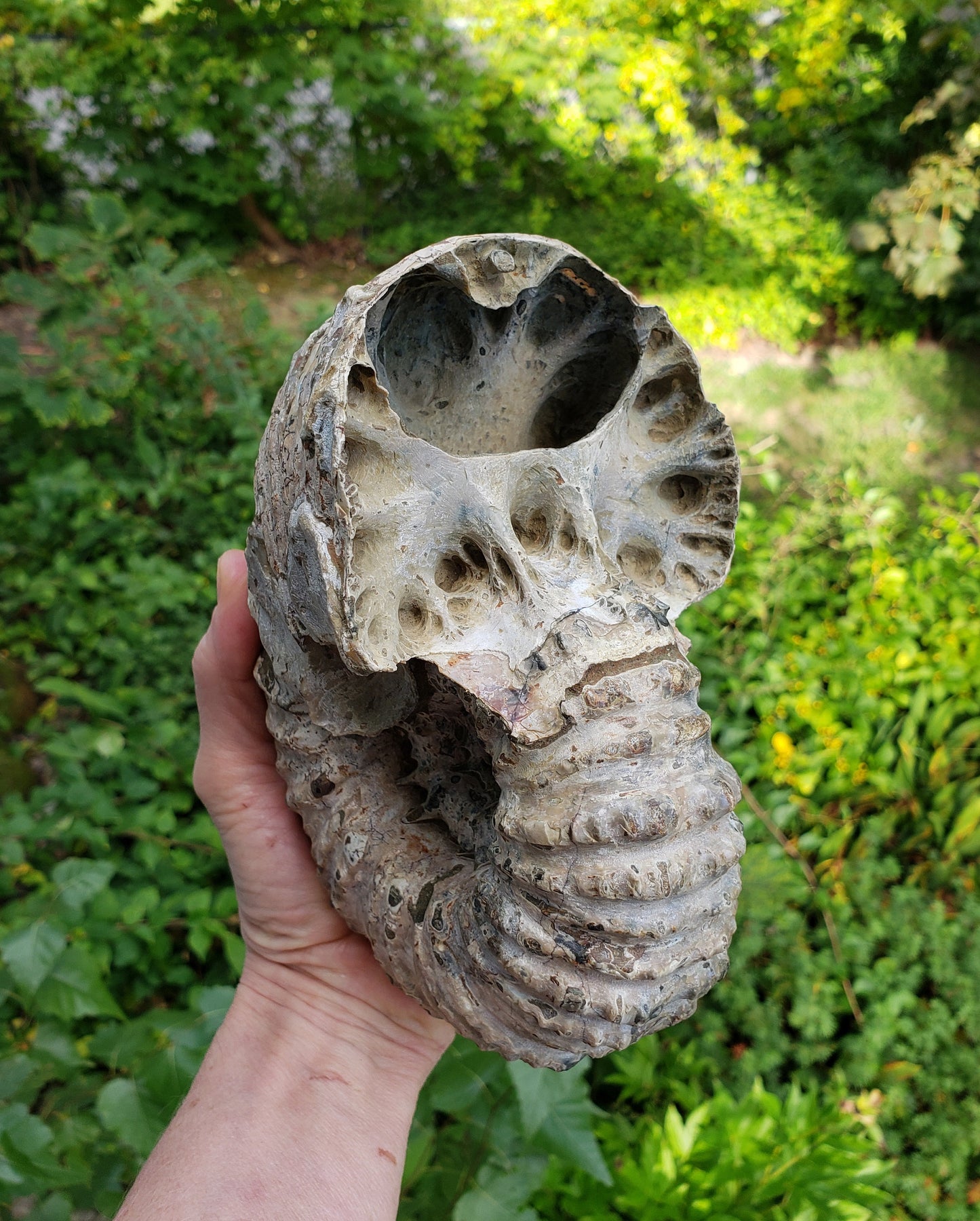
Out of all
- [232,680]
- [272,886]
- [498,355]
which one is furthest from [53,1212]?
[498,355]

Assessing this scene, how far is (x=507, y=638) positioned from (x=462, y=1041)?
74 cm

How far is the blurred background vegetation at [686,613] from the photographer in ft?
4.71

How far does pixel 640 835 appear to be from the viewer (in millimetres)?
808

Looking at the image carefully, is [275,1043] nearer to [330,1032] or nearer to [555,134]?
[330,1032]

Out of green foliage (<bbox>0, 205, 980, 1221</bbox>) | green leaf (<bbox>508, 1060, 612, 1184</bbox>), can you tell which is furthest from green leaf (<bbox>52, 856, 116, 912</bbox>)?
green leaf (<bbox>508, 1060, 612, 1184</bbox>)

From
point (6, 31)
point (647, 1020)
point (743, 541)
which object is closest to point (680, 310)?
point (743, 541)

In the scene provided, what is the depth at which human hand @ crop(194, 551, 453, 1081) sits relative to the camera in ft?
4.04

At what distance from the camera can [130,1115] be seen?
1.09 metres

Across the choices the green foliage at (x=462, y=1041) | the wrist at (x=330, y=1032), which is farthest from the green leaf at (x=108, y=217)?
the wrist at (x=330, y=1032)

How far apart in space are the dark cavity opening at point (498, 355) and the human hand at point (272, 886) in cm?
39

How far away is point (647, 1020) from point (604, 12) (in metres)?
4.14

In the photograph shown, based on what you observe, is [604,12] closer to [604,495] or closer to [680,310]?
[680,310]

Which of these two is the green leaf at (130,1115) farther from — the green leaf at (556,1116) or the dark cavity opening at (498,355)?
the dark cavity opening at (498,355)

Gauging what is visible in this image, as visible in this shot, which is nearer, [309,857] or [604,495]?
[604,495]
